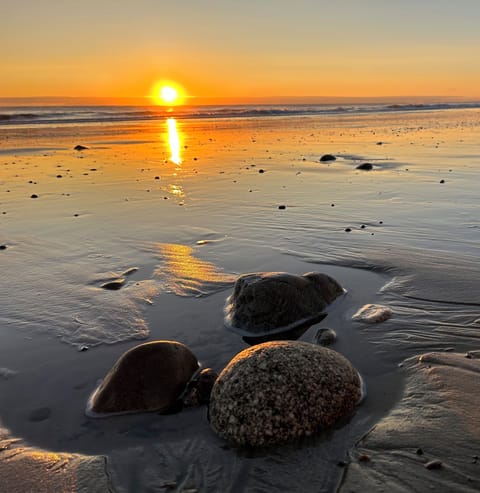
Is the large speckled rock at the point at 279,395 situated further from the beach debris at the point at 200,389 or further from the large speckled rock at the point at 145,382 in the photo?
the large speckled rock at the point at 145,382

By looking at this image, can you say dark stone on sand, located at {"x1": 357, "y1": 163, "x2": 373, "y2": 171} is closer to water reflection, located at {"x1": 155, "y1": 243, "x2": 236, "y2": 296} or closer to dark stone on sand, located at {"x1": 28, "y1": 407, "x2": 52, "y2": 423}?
water reflection, located at {"x1": 155, "y1": 243, "x2": 236, "y2": 296}

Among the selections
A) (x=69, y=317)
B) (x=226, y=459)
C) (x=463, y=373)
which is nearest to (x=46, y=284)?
(x=69, y=317)

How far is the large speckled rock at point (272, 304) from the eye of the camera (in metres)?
5.86

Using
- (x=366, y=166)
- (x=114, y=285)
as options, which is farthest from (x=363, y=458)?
(x=366, y=166)

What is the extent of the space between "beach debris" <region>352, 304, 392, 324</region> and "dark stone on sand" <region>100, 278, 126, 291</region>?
3.14 m

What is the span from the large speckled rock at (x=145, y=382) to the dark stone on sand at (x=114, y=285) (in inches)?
95.7

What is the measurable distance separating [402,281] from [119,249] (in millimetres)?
4463

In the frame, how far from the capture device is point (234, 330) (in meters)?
5.84

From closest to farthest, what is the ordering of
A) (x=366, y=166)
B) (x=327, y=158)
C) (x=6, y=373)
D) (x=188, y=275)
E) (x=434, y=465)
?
(x=434, y=465) → (x=6, y=373) → (x=188, y=275) → (x=366, y=166) → (x=327, y=158)

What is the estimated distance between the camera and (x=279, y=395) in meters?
4.01

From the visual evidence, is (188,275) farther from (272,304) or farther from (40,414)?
(40,414)

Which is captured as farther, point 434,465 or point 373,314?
point 373,314

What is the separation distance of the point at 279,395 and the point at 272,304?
199cm

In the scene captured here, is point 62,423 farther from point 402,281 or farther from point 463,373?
point 402,281
